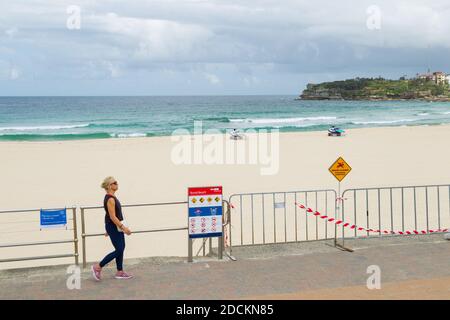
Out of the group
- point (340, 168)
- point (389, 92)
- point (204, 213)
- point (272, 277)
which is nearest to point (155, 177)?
point (340, 168)

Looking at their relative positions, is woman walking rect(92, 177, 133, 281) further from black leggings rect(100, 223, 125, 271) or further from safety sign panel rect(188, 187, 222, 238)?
safety sign panel rect(188, 187, 222, 238)

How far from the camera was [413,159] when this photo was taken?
2652cm

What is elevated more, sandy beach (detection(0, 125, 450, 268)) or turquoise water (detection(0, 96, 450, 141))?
turquoise water (detection(0, 96, 450, 141))

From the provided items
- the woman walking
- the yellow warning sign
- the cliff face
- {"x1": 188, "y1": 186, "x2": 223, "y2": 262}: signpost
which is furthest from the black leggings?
the cliff face

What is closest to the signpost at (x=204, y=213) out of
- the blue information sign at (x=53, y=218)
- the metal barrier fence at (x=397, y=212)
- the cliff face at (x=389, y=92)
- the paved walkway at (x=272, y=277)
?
the paved walkway at (x=272, y=277)

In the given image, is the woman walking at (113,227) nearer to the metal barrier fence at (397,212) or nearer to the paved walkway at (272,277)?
the paved walkway at (272,277)

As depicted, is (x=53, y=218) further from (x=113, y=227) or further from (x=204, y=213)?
(x=204, y=213)

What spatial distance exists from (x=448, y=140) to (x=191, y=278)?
3369 cm

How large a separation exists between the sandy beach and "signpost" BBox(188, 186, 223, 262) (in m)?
2.34

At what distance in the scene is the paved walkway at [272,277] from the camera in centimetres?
755

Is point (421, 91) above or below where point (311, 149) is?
above

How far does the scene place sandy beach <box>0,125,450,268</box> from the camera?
13.2 metres
